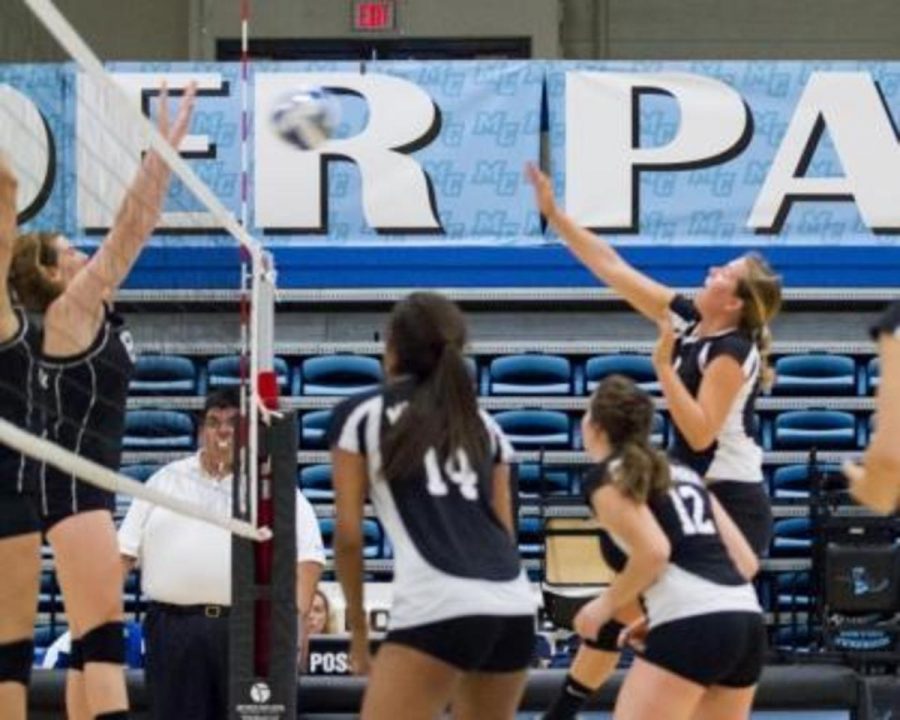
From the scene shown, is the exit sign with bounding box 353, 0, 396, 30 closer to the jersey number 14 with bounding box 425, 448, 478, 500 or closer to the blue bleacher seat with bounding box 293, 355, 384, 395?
the blue bleacher seat with bounding box 293, 355, 384, 395

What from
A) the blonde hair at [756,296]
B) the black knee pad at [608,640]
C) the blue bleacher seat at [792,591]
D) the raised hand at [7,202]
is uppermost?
the raised hand at [7,202]

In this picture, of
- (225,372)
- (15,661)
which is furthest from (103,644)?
(225,372)

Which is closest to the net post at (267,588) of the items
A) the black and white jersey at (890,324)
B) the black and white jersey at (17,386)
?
the black and white jersey at (17,386)

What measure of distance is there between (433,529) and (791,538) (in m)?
8.05

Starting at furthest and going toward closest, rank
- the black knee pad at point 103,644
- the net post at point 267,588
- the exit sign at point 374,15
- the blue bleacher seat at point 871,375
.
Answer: the exit sign at point 374,15 < the blue bleacher seat at point 871,375 < the net post at point 267,588 < the black knee pad at point 103,644

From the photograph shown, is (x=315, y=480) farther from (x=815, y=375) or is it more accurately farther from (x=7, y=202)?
(x=7, y=202)

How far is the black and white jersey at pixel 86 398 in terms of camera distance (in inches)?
275

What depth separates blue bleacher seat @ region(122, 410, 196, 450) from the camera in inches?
517

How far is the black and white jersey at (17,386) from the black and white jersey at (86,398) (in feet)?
0.32

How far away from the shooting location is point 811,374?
44.9 feet

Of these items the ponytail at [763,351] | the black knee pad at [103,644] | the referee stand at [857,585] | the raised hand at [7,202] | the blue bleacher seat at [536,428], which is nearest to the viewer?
the raised hand at [7,202]

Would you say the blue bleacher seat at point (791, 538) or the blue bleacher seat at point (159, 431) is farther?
the blue bleacher seat at point (791, 538)

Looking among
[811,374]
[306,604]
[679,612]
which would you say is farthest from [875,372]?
[679,612]

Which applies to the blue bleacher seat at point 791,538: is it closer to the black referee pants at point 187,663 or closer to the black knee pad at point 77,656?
the black referee pants at point 187,663
